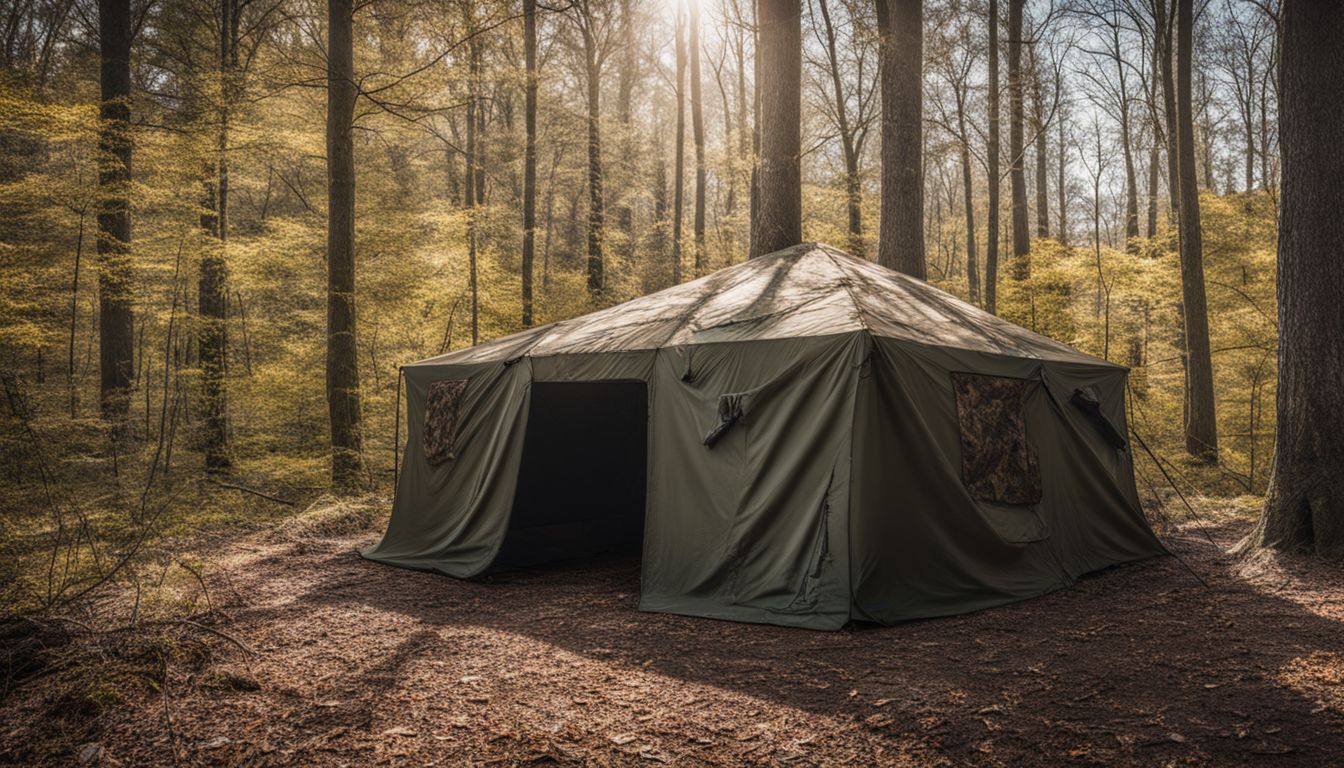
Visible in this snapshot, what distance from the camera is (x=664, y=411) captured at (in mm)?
5043

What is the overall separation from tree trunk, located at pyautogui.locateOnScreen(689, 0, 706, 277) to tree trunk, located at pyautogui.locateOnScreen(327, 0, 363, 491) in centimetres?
825

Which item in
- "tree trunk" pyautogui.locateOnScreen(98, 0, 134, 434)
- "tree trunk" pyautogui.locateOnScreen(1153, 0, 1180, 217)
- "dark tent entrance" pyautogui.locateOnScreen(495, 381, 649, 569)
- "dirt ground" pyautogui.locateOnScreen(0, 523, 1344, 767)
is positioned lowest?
"dirt ground" pyautogui.locateOnScreen(0, 523, 1344, 767)

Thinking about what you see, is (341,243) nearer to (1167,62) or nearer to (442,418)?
(442,418)

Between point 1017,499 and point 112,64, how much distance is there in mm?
11541

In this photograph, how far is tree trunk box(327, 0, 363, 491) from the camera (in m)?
8.23

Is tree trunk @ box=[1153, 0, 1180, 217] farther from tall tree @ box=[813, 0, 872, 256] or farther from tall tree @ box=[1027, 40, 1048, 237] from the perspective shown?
tall tree @ box=[813, 0, 872, 256]

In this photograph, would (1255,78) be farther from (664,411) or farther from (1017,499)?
(664,411)

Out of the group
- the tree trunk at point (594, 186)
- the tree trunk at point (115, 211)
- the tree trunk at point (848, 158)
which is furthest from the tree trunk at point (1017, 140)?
the tree trunk at point (115, 211)

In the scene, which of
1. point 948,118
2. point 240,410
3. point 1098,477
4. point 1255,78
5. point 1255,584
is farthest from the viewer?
point 1255,78

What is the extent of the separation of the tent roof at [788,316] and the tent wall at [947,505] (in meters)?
0.24

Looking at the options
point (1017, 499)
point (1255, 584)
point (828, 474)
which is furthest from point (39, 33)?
point (1255, 584)

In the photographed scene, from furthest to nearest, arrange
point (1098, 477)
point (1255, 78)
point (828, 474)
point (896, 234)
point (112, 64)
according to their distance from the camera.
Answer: point (1255, 78)
point (112, 64)
point (896, 234)
point (1098, 477)
point (828, 474)

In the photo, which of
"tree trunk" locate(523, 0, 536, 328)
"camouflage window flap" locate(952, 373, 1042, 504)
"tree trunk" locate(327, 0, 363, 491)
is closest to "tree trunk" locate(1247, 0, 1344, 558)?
"camouflage window flap" locate(952, 373, 1042, 504)

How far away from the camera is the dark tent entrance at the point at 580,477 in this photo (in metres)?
6.57
